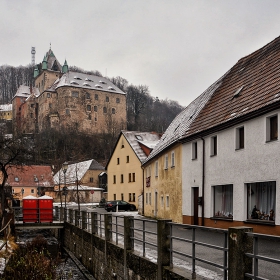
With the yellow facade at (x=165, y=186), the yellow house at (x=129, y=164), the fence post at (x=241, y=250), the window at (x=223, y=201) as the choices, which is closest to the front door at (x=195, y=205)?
the yellow facade at (x=165, y=186)

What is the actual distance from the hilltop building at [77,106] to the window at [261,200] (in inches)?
3652

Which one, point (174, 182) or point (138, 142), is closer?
point (174, 182)

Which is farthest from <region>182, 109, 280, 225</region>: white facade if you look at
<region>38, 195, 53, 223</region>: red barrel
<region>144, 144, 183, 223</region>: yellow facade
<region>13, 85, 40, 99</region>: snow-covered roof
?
<region>13, 85, 40, 99</region>: snow-covered roof

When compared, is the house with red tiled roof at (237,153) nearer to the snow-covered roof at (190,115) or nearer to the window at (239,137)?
the window at (239,137)

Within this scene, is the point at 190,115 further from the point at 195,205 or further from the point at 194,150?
the point at 195,205

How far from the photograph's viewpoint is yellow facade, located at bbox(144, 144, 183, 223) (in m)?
22.1

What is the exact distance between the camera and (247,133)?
15.0 metres

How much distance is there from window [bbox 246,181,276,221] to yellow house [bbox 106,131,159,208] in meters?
26.1

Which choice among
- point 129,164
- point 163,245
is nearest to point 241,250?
point 163,245

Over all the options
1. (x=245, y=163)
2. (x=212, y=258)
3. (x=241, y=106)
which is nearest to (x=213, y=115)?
(x=241, y=106)

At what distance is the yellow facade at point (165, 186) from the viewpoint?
22.1 meters

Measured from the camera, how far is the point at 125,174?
45688 mm

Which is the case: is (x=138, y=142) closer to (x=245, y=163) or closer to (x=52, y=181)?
(x=245, y=163)

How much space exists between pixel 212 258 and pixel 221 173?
1068cm
